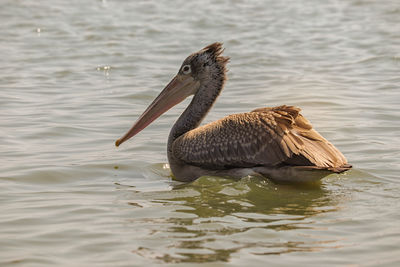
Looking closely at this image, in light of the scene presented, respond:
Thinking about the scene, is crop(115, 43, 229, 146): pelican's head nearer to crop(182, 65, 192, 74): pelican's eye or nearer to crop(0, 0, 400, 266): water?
crop(182, 65, 192, 74): pelican's eye

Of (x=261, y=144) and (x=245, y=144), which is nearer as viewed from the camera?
(x=261, y=144)

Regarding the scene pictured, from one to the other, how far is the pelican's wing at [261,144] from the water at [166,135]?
0.81 ft

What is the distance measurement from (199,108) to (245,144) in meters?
1.22

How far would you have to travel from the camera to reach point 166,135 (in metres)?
9.18

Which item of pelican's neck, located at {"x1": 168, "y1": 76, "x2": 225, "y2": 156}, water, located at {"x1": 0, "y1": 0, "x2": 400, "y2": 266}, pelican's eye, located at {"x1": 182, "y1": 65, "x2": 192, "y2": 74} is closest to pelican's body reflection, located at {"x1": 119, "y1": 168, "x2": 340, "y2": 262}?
water, located at {"x1": 0, "y1": 0, "x2": 400, "y2": 266}

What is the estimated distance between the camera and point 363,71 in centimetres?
1252

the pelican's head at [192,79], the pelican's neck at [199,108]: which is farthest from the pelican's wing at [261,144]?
the pelican's head at [192,79]

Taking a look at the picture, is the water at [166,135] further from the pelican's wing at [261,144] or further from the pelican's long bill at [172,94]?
the pelican's long bill at [172,94]

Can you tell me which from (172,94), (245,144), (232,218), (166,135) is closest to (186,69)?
(172,94)

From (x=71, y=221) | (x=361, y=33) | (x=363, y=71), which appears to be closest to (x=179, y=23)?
(x=361, y=33)

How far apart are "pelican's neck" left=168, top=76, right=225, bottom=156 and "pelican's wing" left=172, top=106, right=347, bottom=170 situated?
53 centimetres

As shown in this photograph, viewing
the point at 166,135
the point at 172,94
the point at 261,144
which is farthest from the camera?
the point at 166,135

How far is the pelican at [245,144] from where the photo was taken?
22.2 ft

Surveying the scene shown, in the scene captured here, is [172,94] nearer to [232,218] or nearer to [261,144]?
[261,144]
